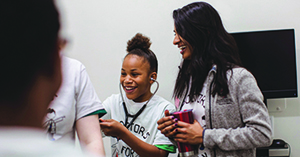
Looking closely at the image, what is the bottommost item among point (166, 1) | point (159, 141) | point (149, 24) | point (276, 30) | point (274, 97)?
point (159, 141)

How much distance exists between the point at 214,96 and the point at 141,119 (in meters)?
0.54

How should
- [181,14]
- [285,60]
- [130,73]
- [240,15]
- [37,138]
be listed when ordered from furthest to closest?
[240,15] → [285,60] → [130,73] → [181,14] → [37,138]

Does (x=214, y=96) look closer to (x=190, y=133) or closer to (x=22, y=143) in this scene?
(x=190, y=133)

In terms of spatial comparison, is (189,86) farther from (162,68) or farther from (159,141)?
(162,68)

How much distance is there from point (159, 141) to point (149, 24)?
1.09 meters

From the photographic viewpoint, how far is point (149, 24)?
2.11 meters

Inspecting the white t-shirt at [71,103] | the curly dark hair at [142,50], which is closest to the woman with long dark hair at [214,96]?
the curly dark hair at [142,50]

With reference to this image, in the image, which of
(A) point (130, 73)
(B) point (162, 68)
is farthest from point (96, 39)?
(A) point (130, 73)

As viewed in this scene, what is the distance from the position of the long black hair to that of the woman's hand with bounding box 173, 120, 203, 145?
0.14 m

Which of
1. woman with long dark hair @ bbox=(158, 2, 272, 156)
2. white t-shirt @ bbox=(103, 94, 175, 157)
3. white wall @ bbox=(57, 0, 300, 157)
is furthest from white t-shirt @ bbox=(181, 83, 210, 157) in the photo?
white wall @ bbox=(57, 0, 300, 157)

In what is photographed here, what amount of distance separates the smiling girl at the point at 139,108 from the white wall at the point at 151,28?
0.45 meters

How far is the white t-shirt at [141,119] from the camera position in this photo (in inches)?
55.5

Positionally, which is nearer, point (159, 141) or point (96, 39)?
point (159, 141)

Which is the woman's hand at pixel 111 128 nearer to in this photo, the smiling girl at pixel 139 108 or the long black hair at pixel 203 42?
the smiling girl at pixel 139 108
